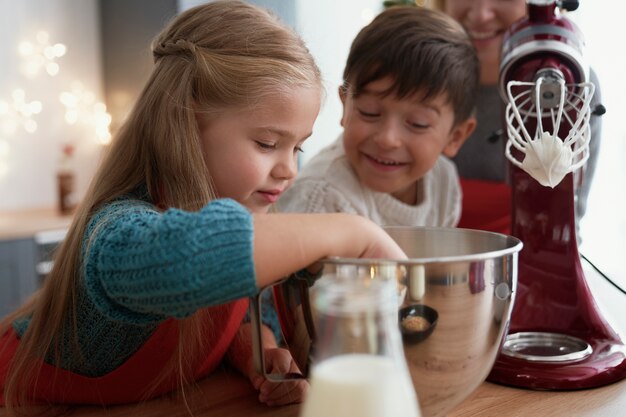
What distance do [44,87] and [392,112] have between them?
2410mm

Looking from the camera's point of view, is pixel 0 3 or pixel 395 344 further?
pixel 0 3

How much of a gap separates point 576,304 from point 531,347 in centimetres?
8

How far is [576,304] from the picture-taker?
2.91 feet

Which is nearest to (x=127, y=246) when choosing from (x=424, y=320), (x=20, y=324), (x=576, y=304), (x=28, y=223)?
(x=424, y=320)

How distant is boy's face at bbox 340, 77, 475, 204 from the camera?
47.7 inches

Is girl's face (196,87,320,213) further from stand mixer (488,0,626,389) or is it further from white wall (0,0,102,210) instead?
white wall (0,0,102,210)

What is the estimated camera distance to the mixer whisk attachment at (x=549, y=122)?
77 cm

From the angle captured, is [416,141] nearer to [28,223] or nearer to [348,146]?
[348,146]

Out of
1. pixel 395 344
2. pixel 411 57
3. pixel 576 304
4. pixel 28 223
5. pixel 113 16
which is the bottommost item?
pixel 28 223

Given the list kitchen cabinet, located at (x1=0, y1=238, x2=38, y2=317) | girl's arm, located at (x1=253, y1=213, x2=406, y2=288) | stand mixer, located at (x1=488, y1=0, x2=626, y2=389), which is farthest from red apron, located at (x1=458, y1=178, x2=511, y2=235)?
kitchen cabinet, located at (x1=0, y1=238, x2=38, y2=317)

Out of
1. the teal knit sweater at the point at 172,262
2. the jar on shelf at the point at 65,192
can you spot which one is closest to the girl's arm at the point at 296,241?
the teal knit sweater at the point at 172,262

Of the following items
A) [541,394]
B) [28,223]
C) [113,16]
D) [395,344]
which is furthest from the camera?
[113,16]

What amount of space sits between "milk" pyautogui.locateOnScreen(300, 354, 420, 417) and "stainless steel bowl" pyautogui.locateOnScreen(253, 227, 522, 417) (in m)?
0.10

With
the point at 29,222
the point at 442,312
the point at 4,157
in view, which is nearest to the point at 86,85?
the point at 4,157
